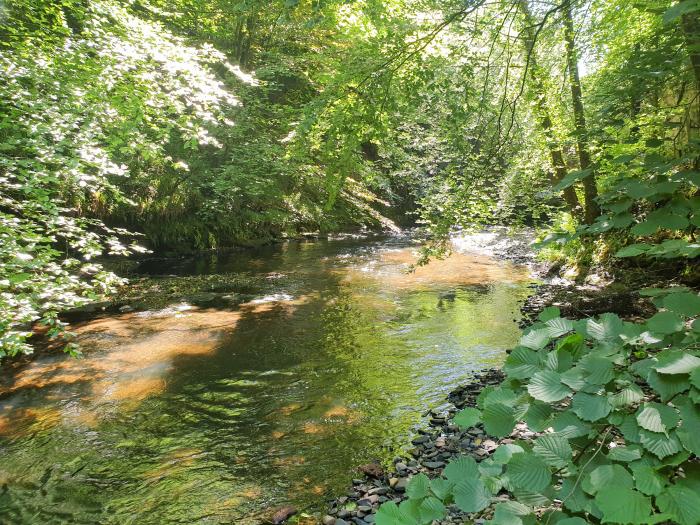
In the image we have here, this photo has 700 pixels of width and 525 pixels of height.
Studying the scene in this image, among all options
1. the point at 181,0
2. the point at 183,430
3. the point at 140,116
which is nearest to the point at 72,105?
the point at 140,116

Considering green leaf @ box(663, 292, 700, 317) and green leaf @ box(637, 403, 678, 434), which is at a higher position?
green leaf @ box(663, 292, 700, 317)

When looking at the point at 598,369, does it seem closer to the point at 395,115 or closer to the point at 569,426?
the point at 569,426

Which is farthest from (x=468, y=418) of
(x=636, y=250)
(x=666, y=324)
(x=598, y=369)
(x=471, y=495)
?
(x=636, y=250)

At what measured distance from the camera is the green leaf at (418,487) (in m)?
1.30

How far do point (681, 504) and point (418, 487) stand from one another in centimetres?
65

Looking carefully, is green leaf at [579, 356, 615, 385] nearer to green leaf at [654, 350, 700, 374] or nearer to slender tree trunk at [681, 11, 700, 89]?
green leaf at [654, 350, 700, 374]

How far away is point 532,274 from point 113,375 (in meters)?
11.1

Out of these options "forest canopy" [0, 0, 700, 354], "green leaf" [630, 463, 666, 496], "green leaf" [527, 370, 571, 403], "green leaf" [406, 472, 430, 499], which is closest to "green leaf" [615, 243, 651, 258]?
"forest canopy" [0, 0, 700, 354]

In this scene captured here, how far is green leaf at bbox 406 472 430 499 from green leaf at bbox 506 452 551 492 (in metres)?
0.24

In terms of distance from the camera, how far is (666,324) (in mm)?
1508

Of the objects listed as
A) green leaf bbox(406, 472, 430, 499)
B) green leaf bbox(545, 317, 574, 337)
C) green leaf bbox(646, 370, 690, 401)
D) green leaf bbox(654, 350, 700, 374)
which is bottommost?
green leaf bbox(406, 472, 430, 499)

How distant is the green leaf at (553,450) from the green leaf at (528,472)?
20 mm

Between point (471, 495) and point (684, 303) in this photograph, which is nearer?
point (471, 495)

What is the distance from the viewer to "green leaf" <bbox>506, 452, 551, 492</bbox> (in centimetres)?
125
